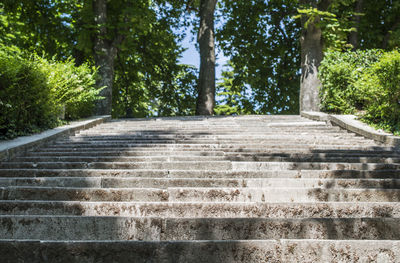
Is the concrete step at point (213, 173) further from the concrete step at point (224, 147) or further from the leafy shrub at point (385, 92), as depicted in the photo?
the leafy shrub at point (385, 92)

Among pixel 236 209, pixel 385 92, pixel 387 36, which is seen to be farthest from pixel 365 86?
pixel 387 36

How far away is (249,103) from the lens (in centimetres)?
1948

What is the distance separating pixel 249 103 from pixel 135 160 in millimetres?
15021

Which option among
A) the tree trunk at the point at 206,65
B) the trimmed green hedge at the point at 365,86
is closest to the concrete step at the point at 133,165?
the trimmed green hedge at the point at 365,86

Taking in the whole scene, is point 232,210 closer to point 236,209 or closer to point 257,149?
point 236,209

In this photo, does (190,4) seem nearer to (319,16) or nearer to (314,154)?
(319,16)

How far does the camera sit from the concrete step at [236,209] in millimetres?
3072

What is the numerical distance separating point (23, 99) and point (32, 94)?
0.26 meters

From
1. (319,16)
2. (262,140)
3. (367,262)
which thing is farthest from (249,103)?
(367,262)

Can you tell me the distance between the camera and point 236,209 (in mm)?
3090

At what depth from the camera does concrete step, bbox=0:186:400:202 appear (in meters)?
3.47

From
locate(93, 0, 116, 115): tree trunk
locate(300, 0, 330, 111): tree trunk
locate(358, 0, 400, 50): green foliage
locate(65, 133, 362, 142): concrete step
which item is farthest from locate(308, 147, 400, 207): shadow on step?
locate(358, 0, 400, 50): green foliage

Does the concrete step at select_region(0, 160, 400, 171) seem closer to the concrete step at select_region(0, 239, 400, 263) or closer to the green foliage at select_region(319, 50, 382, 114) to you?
the concrete step at select_region(0, 239, 400, 263)

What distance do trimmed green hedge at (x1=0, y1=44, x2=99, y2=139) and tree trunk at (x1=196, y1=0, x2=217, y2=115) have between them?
21.7 feet
